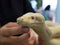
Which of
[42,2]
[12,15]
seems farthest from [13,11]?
[42,2]

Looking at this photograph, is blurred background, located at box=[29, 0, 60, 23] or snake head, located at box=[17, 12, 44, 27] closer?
snake head, located at box=[17, 12, 44, 27]

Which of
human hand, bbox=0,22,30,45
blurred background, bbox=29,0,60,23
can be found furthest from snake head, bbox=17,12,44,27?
blurred background, bbox=29,0,60,23

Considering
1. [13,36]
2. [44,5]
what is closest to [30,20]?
[13,36]

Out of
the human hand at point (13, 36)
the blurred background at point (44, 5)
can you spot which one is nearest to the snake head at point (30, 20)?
the human hand at point (13, 36)

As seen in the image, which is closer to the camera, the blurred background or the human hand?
the human hand

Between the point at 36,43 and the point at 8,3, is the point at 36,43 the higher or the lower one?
the lower one

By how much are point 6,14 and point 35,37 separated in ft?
0.86

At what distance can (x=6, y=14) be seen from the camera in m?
0.68

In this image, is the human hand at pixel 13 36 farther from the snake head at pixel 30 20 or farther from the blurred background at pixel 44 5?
the blurred background at pixel 44 5

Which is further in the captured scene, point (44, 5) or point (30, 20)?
point (44, 5)

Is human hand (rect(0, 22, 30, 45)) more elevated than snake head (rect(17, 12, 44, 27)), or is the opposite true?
snake head (rect(17, 12, 44, 27))

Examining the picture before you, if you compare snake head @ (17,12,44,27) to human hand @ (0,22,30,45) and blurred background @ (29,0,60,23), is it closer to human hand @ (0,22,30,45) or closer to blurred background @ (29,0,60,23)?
human hand @ (0,22,30,45)

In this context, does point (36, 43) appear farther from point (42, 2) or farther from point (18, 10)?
point (42, 2)

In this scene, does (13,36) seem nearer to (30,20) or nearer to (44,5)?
(30,20)
